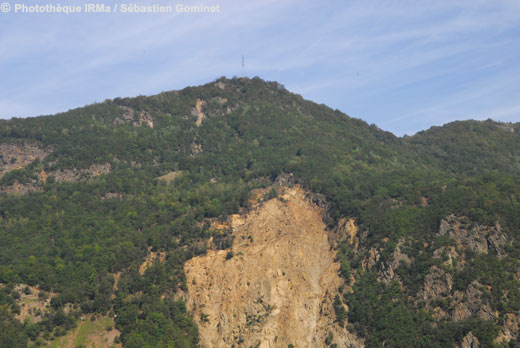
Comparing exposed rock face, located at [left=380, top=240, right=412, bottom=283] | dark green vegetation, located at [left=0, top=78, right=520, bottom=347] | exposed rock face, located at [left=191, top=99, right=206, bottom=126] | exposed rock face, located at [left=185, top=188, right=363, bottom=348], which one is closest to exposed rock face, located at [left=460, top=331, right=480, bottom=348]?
dark green vegetation, located at [left=0, top=78, right=520, bottom=347]

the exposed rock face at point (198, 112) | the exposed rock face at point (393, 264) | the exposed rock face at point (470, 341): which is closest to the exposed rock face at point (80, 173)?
the exposed rock face at point (198, 112)

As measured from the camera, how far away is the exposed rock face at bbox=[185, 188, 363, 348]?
10825cm

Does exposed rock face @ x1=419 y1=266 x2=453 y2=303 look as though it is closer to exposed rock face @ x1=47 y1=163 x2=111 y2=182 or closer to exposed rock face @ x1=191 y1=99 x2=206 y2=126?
exposed rock face @ x1=47 y1=163 x2=111 y2=182

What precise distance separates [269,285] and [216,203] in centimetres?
2383

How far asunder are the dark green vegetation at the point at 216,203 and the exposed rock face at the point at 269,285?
3.17 metres

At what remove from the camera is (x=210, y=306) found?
365 feet

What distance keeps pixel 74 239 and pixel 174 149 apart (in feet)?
157

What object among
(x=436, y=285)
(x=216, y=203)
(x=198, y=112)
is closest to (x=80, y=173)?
(x=216, y=203)

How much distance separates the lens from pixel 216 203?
130 metres

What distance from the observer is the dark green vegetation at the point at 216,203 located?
342 ft

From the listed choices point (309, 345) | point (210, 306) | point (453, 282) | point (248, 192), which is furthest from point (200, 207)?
point (453, 282)

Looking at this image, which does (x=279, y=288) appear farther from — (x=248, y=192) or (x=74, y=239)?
(x=74, y=239)

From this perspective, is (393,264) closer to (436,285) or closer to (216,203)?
(436,285)

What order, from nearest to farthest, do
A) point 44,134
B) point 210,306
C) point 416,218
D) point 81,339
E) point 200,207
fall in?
point 81,339, point 210,306, point 416,218, point 200,207, point 44,134
